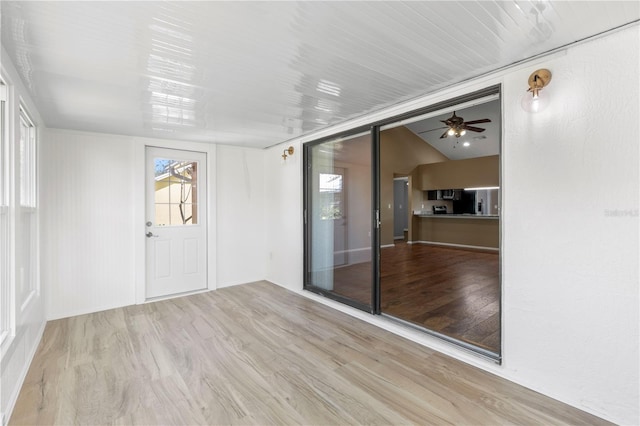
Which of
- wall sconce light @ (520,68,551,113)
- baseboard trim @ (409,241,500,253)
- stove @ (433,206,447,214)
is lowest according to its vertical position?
baseboard trim @ (409,241,500,253)

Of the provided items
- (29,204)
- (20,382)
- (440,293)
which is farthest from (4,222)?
(440,293)

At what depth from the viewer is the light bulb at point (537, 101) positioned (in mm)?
2021

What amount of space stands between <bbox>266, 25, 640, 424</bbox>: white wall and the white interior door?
3842 millimetres

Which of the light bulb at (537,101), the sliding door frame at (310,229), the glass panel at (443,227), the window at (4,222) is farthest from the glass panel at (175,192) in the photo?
the light bulb at (537,101)

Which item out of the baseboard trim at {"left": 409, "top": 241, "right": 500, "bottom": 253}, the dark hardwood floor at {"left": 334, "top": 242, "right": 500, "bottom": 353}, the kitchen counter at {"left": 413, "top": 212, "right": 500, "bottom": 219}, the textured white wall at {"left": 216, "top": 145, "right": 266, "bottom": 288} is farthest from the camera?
the kitchen counter at {"left": 413, "top": 212, "right": 500, "bottom": 219}

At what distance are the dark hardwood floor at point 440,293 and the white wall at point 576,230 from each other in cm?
56

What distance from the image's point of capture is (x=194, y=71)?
2.21m

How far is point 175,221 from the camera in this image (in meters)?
4.42

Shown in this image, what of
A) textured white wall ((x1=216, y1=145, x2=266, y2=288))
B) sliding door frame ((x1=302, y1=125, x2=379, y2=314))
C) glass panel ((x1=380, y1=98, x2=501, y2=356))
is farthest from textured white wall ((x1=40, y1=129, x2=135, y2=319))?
glass panel ((x1=380, y1=98, x2=501, y2=356))

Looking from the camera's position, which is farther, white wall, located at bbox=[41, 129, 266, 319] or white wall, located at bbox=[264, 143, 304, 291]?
white wall, located at bbox=[264, 143, 304, 291]

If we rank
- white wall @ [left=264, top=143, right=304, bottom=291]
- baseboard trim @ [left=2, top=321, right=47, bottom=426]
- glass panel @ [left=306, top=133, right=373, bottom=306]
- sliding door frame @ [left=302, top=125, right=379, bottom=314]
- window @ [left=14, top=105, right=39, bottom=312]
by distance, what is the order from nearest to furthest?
baseboard trim @ [left=2, top=321, right=47, bottom=426]
window @ [left=14, top=105, right=39, bottom=312]
sliding door frame @ [left=302, top=125, right=379, bottom=314]
glass panel @ [left=306, top=133, right=373, bottom=306]
white wall @ [left=264, top=143, right=304, bottom=291]

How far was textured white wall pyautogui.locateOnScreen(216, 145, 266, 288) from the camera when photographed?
4.77 meters

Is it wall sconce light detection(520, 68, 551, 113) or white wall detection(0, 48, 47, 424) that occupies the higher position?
wall sconce light detection(520, 68, 551, 113)

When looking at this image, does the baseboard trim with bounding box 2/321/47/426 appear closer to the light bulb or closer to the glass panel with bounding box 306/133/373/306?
the glass panel with bounding box 306/133/373/306
